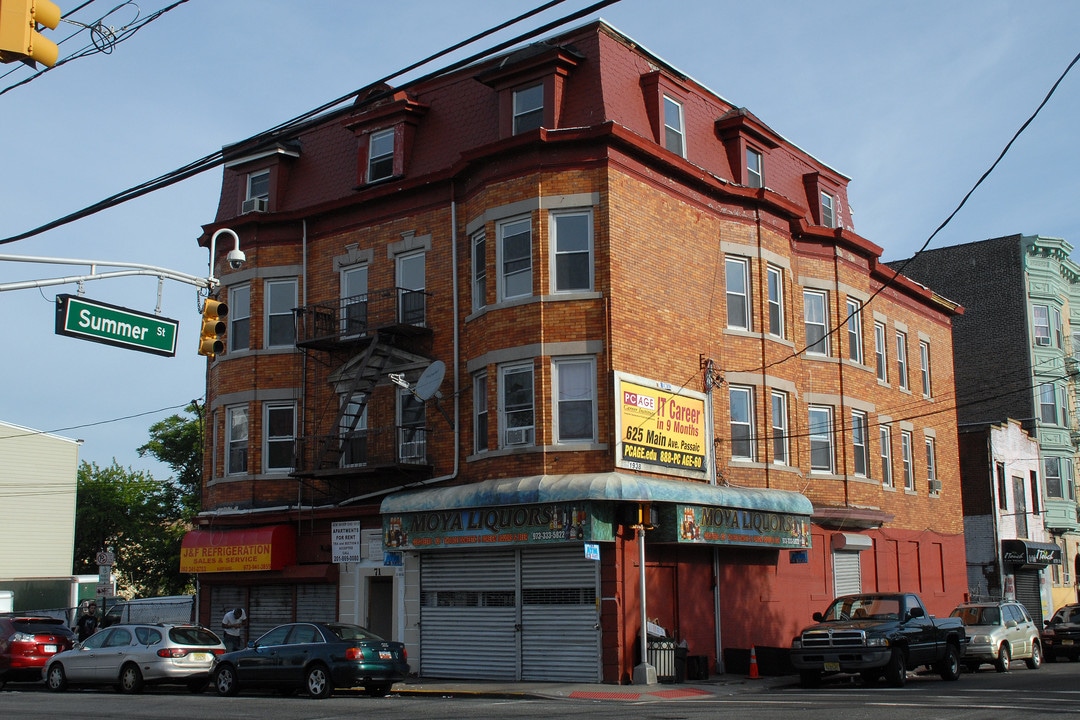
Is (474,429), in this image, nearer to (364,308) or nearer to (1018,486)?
(364,308)

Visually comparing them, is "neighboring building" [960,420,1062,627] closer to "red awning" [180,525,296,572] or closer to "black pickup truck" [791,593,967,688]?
"black pickup truck" [791,593,967,688]

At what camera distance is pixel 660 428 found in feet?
80.4

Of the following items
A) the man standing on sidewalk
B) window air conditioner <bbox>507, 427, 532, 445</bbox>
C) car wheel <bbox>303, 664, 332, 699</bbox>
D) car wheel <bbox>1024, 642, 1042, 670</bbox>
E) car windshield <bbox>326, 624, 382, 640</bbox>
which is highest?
window air conditioner <bbox>507, 427, 532, 445</bbox>

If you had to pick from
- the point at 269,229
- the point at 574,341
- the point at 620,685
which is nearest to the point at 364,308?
the point at 269,229

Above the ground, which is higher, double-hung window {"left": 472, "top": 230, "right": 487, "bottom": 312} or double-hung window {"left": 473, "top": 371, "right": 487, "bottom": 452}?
double-hung window {"left": 472, "top": 230, "right": 487, "bottom": 312}

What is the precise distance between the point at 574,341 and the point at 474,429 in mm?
3169

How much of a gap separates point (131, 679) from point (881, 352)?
2261cm

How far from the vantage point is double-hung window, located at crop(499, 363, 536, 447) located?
24.1 metres

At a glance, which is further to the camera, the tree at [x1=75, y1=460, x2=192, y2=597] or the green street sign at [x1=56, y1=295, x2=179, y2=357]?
the tree at [x1=75, y1=460, x2=192, y2=597]

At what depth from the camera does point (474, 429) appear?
25.2m

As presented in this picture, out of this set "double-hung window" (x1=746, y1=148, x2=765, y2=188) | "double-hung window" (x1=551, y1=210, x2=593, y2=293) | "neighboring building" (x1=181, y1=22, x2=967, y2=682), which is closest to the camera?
"neighboring building" (x1=181, y1=22, x2=967, y2=682)

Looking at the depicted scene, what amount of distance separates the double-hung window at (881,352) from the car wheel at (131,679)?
21.9 metres

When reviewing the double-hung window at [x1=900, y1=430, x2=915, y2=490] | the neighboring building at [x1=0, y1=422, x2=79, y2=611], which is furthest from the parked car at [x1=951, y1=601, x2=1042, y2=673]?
the neighboring building at [x1=0, y1=422, x2=79, y2=611]

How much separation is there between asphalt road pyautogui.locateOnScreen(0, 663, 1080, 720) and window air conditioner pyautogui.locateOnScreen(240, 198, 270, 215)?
41.7 ft
